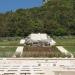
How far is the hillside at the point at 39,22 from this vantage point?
4815 cm

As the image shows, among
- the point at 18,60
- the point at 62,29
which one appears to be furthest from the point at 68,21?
the point at 18,60

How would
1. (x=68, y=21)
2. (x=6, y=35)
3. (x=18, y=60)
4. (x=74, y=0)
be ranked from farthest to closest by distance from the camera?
(x=74, y=0)
(x=68, y=21)
(x=6, y=35)
(x=18, y=60)

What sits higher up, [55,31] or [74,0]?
[74,0]

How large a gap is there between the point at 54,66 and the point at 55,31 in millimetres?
35397

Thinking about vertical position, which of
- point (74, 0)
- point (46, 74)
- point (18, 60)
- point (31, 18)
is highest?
point (74, 0)

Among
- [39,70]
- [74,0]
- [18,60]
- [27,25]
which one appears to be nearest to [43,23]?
[27,25]

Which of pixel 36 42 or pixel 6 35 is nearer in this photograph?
pixel 36 42

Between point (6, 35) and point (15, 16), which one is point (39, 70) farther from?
point (15, 16)

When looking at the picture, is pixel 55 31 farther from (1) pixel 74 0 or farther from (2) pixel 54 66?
(2) pixel 54 66

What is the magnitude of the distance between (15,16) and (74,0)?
54.9 feet

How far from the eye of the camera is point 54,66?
13500mm

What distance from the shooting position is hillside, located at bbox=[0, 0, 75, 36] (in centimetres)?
4815

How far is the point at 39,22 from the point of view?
50.3 m

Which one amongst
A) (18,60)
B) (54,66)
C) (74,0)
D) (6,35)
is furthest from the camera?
(74,0)
